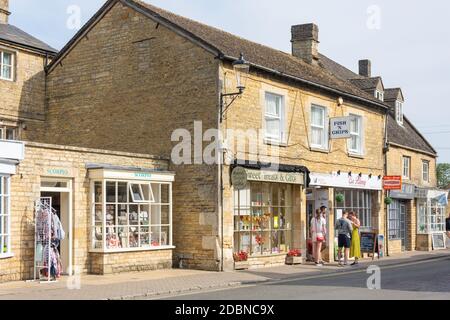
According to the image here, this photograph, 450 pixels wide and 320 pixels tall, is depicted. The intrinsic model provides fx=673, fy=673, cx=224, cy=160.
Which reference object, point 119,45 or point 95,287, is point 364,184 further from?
point 95,287

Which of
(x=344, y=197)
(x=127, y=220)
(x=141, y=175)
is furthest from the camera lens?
(x=344, y=197)

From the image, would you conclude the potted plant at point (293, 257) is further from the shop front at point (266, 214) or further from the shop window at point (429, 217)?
the shop window at point (429, 217)

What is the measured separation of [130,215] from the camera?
1894cm

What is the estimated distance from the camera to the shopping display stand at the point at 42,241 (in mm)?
16281

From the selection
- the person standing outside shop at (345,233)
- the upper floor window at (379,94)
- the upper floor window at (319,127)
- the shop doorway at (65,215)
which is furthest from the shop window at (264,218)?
the upper floor window at (379,94)

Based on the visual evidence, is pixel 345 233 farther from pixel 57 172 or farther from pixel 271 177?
pixel 57 172

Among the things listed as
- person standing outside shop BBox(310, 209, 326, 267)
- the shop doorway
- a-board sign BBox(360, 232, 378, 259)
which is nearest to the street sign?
a-board sign BBox(360, 232, 378, 259)

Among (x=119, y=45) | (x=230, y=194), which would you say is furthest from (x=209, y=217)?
(x=119, y=45)

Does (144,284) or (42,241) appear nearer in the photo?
(144,284)

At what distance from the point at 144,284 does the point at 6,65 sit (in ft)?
37.3

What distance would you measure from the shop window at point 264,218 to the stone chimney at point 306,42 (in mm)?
7533

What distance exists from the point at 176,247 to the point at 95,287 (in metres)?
5.46

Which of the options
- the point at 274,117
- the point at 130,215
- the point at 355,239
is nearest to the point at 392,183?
the point at 355,239

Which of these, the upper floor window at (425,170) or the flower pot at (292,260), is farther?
the upper floor window at (425,170)
